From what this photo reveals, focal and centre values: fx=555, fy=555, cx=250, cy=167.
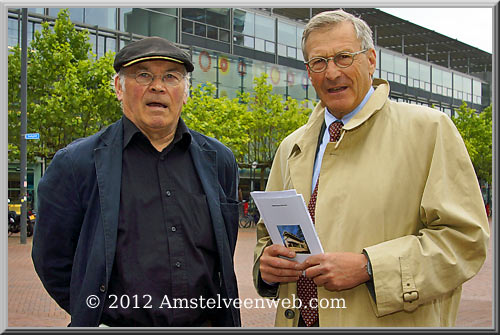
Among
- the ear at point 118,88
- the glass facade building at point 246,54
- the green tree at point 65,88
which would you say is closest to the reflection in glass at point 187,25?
the glass facade building at point 246,54

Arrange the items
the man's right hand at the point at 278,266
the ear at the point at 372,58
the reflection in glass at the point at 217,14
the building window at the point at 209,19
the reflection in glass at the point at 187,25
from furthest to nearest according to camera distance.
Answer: the reflection in glass at the point at 187,25 < the building window at the point at 209,19 < the reflection in glass at the point at 217,14 < the ear at the point at 372,58 < the man's right hand at the point at 278,266

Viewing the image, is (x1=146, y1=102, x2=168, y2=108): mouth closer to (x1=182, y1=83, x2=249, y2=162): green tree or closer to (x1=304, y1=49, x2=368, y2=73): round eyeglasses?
(x1=304, y1=49, x2=368, y2=73): round eyeglasses

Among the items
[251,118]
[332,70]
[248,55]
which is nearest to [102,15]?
[332,70]

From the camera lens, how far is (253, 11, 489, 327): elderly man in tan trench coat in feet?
7.30

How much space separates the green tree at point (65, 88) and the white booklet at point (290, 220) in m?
14.6

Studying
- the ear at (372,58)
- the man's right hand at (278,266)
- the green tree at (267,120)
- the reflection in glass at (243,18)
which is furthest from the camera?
the green tree at (267,120)

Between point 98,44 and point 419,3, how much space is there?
19992 millimetres

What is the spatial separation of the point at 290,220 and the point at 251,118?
21.5 metres

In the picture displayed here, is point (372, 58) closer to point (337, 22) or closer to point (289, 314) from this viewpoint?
point (337, 22)

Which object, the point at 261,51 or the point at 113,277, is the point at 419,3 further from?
the point at 261,51

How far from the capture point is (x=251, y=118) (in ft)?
77.7

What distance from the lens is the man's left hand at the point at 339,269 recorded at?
228 centimetres

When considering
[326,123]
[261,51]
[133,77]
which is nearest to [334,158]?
[326,123]

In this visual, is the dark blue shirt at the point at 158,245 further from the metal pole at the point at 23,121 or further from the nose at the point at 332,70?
the metal pole at the point at 23,121
